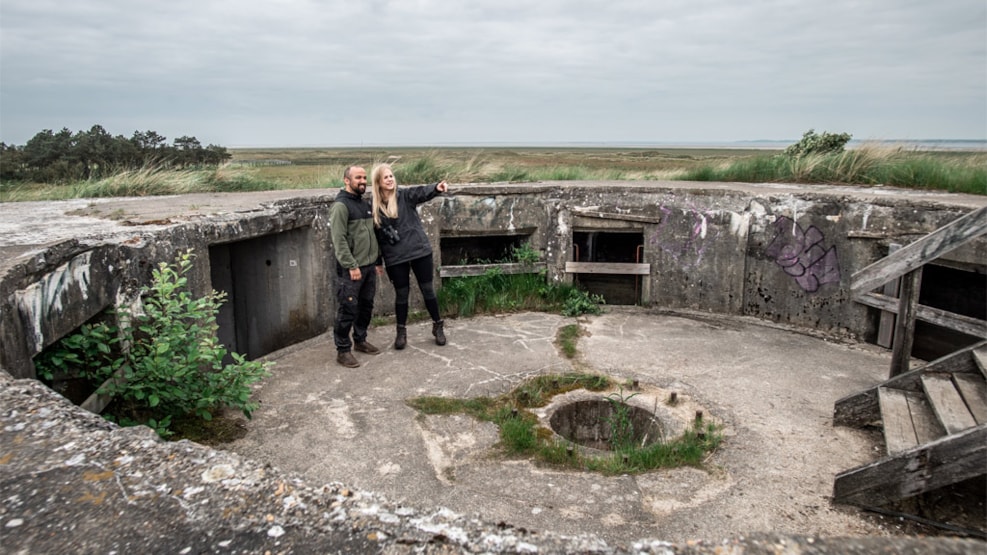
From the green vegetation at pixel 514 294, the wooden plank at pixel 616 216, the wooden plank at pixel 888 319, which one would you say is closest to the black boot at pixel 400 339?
the green vegetation at pixel 514 294

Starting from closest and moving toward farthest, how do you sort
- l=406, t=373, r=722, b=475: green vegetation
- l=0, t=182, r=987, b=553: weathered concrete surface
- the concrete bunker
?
l=0, t=182, r=987, b=553: weathered concrete surface → l=406, t=373, r=722, b=475: green vegetation → the concrete bunker

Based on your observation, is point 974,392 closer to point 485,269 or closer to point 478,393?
point 478,393

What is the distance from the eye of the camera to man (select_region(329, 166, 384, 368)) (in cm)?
573

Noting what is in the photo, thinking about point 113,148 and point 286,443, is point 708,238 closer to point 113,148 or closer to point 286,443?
point 286,443

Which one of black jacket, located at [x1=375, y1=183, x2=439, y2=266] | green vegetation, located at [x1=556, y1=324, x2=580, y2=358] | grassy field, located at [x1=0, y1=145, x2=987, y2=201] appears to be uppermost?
grassy field, located at [x1=0, y1=145, x2=987, y2=201]

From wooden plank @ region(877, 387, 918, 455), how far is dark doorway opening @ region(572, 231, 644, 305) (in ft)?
12.7

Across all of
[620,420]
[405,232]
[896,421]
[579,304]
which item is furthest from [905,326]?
[405,232]

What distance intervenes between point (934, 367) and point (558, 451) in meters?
2.76

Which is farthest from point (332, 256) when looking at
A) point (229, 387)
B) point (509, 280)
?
point (229, 387)

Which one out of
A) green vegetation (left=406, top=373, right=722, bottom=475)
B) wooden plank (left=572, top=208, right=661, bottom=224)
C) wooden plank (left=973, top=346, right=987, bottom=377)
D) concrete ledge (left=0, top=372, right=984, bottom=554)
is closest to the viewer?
concrete ledge (left=0, top=372, right=984, bottom=554)

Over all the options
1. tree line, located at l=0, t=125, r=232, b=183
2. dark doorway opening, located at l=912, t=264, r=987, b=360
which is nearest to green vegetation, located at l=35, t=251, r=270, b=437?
dark doorway opening, located at l=912, t=264, r=987, b=360

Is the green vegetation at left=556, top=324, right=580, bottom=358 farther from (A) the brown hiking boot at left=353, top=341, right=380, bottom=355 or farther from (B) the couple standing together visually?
(A) the brown hiking boot at left=353, top=341, right=380, bottom=355

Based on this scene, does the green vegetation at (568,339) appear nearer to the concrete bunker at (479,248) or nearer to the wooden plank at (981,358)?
the concrete bunker at (479,248)

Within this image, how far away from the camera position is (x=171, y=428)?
4422 millimetres
